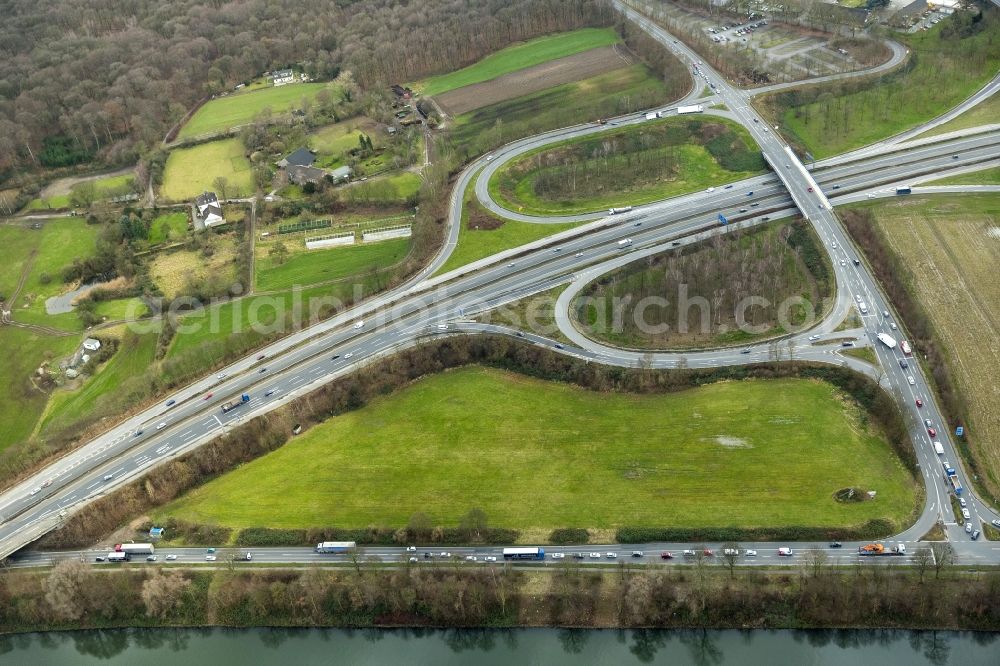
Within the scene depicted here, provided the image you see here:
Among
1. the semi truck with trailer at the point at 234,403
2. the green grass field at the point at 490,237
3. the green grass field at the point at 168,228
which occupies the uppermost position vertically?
the green grass field at the point at 168,228

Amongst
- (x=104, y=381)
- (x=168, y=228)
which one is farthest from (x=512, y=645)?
(x=168, y=228)

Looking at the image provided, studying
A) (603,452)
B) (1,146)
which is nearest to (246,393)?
(603,452)

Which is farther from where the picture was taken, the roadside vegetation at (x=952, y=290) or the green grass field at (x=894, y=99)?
the green grass field at (x=894, y=99)

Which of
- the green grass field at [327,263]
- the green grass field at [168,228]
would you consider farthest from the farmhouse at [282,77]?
the green grass field at [327,263]

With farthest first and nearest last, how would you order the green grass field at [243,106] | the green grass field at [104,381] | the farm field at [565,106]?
the green grass field at [243,106], the farm field at [565,106], the green grass field at [104,381]

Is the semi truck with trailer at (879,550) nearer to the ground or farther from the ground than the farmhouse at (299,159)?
nearer to the ground

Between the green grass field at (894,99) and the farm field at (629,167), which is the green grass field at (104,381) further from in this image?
the green grass field at (894,99)
